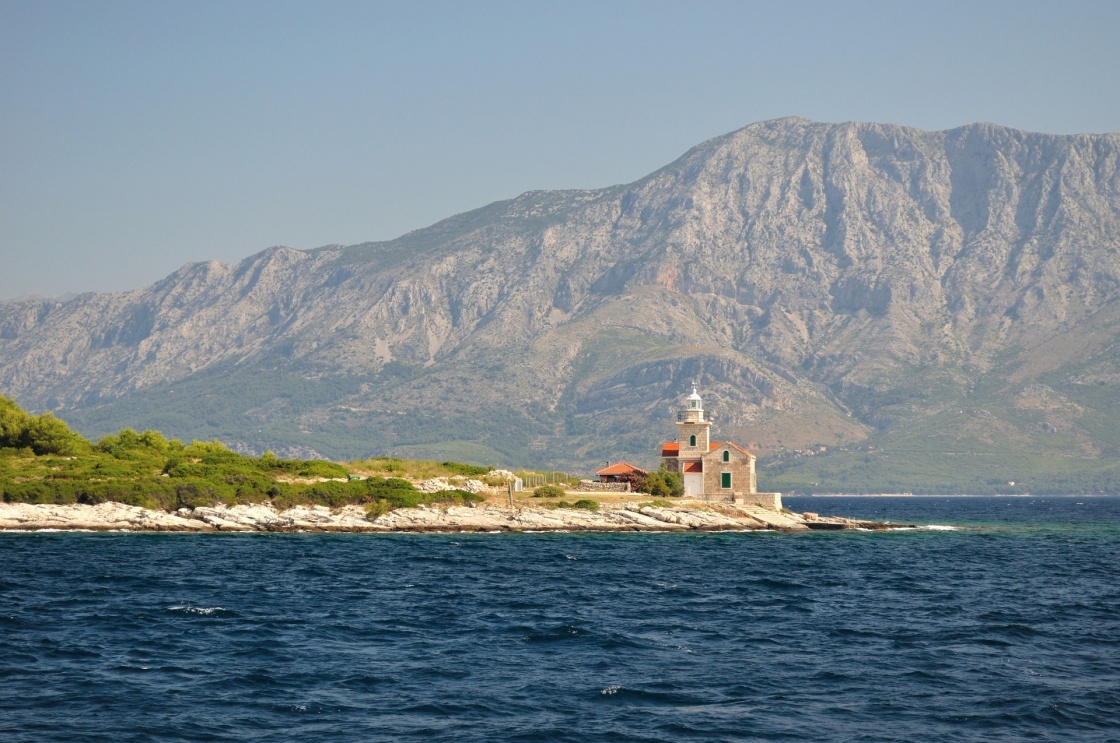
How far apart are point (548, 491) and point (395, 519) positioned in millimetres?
18201

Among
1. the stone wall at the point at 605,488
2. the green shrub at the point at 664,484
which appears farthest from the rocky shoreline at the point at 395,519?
the stone wall at the point at 605,488

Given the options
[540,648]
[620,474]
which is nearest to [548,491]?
[620,474]

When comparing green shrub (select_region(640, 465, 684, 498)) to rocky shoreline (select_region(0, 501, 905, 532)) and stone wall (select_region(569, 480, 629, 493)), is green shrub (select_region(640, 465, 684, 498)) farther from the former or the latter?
rocky shoreline (select_region(0, 501, 905, 532))

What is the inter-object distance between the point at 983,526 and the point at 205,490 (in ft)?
249

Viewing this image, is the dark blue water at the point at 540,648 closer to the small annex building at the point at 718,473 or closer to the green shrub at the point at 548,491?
the green shrub at the point at 548,491

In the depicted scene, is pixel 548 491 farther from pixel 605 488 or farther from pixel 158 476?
pixel 158 476

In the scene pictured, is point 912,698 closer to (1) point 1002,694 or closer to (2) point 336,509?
(1) point 1002,694

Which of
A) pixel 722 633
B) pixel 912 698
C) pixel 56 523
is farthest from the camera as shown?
pixel 56 523

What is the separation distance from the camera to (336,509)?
97500 mm

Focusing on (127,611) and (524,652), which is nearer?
(524,652)

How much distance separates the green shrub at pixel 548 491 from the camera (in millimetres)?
108812

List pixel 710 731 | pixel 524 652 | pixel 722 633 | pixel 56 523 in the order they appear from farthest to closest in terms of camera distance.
A: 1. pixel 56 523
2. pixel 722 633
3. pixel 524 652
4. pixel 710 731

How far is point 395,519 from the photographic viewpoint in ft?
313

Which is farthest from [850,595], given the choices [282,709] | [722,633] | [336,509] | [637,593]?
[336,509]
